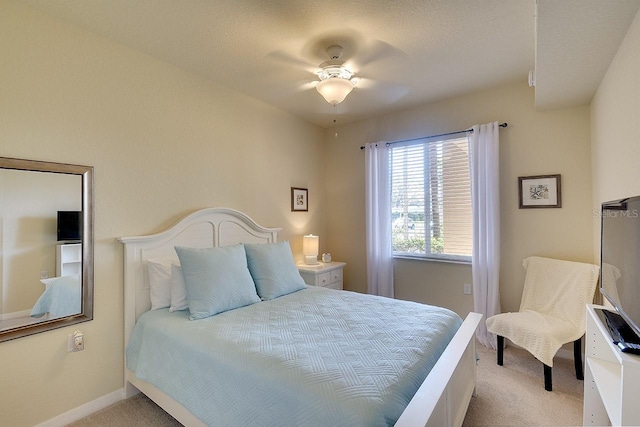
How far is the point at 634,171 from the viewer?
5.24 ft

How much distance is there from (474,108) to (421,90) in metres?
0.63

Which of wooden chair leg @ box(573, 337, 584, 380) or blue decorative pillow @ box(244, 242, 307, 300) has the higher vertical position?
blue decorative pillow @ box(244, 242, 307, 300)

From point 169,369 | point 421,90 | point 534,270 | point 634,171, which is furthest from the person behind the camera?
point 421,90

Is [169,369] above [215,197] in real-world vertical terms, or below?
below

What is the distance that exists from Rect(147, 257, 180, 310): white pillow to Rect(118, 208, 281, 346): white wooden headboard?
2.9 inches

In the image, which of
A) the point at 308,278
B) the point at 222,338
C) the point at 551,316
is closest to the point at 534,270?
the point at 551,316

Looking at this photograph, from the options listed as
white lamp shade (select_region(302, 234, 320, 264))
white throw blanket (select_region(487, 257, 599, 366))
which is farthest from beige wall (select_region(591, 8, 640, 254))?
white lamp shade (select_region(302, 234, 320, 264))

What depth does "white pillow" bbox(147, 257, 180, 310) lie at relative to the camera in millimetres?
2260

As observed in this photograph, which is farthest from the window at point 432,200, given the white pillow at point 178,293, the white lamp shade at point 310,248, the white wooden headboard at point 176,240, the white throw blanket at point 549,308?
the white pillow at point 178,293

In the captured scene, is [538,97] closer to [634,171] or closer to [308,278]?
[634,171]

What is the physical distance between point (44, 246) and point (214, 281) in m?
1.06

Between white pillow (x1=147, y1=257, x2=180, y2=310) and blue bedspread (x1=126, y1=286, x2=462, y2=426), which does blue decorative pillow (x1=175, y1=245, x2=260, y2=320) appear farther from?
white pillow (x1=147, y1=257, x2=180, y2=310)

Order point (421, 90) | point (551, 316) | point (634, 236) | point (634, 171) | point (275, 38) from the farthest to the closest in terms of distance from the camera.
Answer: point (421, 90) → point (551, 316) → point (275, 38) → point (634, 171) → point (634, 236)

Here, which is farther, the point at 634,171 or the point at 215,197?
the point at 215,197
